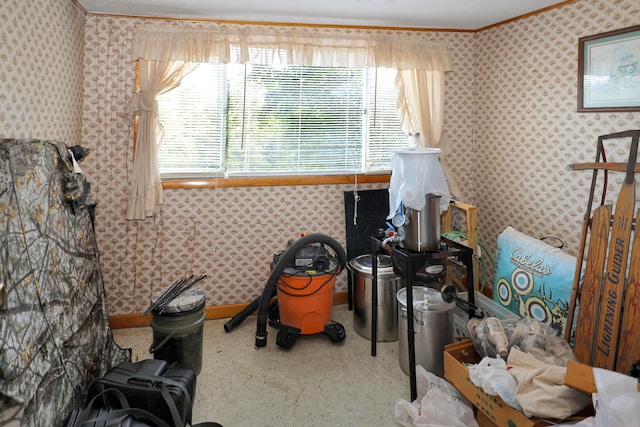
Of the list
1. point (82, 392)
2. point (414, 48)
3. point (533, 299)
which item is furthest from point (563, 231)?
point (82, 392)

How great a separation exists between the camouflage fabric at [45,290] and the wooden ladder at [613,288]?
94.2 inches

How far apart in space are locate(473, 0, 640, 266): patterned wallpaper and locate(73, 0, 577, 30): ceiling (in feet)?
0.67

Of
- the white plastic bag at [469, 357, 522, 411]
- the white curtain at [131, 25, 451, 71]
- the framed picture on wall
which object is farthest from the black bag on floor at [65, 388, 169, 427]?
the framed picture on wall

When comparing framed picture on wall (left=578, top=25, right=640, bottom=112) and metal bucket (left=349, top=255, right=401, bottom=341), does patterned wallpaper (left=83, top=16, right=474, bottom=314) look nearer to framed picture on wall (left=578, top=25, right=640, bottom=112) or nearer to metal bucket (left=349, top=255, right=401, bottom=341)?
metal bucket (left=349, top=255, right=401, bottom=341)

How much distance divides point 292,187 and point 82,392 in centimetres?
202

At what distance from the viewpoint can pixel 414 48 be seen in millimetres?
3293

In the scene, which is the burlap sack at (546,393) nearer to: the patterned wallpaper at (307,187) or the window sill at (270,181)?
the patterned wallpaper at (307,187)

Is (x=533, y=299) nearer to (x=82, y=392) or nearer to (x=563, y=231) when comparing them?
(x=563, y=231)

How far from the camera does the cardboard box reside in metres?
1.60

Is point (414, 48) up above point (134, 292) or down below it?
above

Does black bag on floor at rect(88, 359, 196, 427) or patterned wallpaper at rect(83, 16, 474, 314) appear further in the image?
patterned wallpaper at rect(83, 16, 474, 314)

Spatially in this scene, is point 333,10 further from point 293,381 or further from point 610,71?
point 293,381

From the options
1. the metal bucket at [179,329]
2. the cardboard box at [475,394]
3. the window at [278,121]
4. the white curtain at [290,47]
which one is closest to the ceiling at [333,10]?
the white curtain at [290,47]

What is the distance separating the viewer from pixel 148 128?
2.89m
